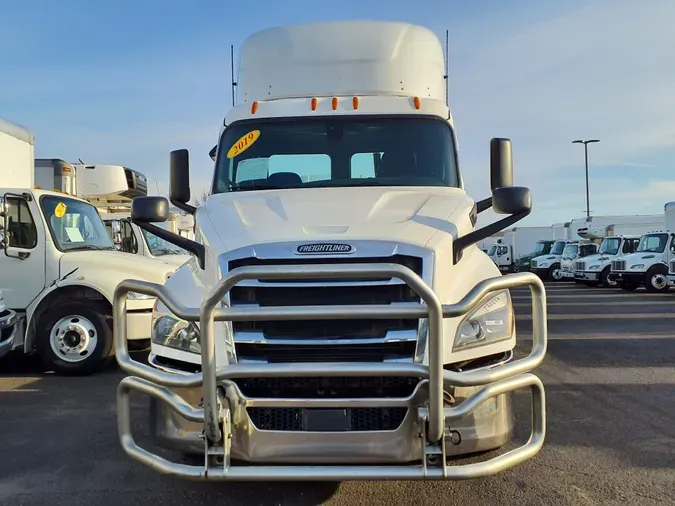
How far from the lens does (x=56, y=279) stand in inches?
305

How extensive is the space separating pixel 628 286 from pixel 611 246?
2730 millimetres

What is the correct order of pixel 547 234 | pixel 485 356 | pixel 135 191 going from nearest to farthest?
pixel 485 356 < pixel 135 191 < pixel 547 234

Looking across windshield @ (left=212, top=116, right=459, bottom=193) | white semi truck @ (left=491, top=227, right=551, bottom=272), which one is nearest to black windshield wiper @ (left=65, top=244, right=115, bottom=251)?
windshield @ (left=212, top=116, right=459, bottom=193)

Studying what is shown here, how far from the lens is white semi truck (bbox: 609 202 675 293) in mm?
20609

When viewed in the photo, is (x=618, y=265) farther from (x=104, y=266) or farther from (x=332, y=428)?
(x=332, y=428)

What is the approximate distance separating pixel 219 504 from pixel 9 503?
136 cm

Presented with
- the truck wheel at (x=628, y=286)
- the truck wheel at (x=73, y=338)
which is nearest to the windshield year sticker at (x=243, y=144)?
the truck wheel at (x=73, y=338)

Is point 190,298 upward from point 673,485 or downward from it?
upward

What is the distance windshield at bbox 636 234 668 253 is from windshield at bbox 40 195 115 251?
18.2 m

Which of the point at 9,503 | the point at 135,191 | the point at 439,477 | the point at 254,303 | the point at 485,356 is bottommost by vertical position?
the point at 9,503

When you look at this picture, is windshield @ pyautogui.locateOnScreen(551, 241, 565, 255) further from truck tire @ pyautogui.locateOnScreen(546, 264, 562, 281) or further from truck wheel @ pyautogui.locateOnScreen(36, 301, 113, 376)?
truck wheel @ pyautogui.locateOnScreen(36, 301, 113, 376)

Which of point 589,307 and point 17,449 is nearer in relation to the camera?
point 17,449

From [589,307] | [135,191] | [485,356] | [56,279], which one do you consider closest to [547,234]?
[589,307]

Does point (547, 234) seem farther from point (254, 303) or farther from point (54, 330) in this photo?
point (254, 303)
